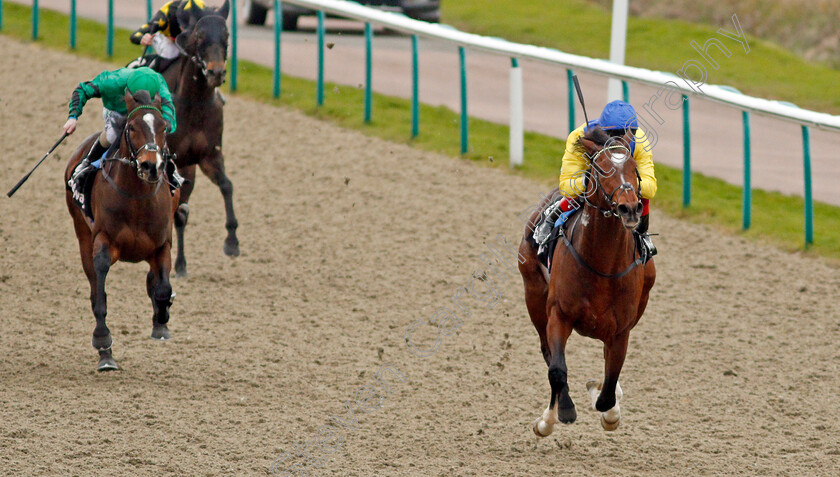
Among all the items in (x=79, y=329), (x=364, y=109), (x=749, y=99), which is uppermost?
(x=749, y=99)

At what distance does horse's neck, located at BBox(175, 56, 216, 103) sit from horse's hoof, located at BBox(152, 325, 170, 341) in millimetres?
2313

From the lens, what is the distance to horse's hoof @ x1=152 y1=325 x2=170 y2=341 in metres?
8.07

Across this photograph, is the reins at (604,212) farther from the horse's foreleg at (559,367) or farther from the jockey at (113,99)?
the jockey at (113,99)

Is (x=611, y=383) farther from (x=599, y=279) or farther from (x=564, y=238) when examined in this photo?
(x=564, y=238)

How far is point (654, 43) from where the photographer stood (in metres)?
18.3

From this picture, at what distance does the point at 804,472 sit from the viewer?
6.42 m

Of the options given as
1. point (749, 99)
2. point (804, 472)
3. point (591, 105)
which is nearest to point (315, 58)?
point (591, 105)

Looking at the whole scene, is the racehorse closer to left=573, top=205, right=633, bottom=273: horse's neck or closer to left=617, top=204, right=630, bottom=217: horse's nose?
left=573, top=205, right=633, bottom=273: horse's neck

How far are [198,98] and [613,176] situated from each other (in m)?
5.04

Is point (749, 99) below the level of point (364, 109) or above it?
above

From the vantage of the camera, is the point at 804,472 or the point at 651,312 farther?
the point at 651,312

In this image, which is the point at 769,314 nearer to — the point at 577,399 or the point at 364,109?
the point at 577,399

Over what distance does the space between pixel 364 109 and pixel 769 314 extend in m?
6.14

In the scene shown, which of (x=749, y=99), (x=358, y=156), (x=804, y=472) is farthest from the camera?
(x=358, y=156)
